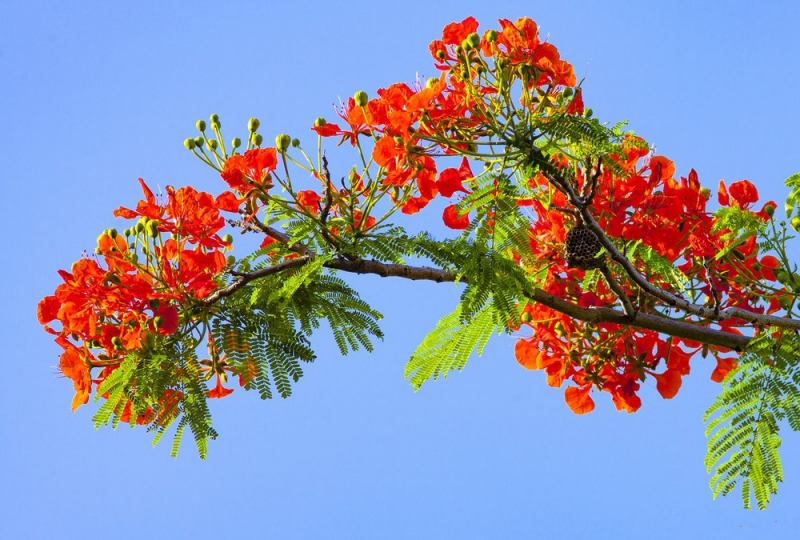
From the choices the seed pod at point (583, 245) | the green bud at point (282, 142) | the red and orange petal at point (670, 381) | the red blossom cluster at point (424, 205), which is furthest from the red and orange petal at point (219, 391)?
the red and orange petal at point (670, 381)

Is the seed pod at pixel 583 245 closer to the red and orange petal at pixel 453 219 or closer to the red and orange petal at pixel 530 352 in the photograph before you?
the red and orange petal at pixel 453 219

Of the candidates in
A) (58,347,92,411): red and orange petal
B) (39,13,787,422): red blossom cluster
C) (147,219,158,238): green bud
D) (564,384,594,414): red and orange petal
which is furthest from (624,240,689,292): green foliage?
(58,347,92,411): red and orange petal

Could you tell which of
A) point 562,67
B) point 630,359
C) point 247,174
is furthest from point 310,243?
Result: point 630,359

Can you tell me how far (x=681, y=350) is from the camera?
17.2ft

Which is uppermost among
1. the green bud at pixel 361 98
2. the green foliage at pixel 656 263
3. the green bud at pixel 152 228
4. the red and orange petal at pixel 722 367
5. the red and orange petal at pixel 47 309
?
the green bud at pixel 361 98

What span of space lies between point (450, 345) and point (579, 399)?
4.20 ft

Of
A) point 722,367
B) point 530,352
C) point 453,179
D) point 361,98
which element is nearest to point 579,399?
point 530,352

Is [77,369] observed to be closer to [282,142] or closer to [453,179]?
[282,142]

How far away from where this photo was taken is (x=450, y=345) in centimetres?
435

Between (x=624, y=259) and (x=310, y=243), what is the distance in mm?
1159

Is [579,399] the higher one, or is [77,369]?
[579,399]

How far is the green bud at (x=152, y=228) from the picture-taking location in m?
4.09

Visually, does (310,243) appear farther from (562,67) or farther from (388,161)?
(562,67)

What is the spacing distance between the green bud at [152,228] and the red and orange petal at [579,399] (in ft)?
7.43
